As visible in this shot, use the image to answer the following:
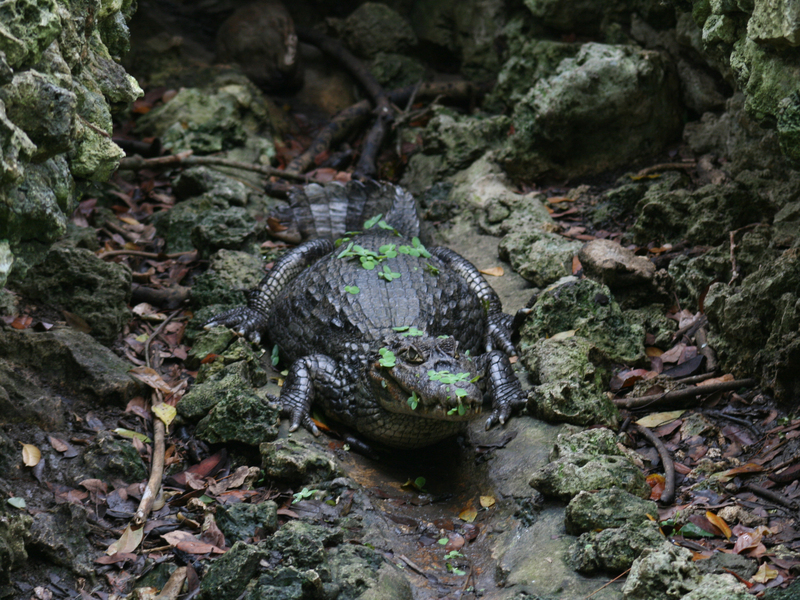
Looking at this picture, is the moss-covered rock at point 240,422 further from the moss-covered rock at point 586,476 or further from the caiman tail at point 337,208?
the caiman tail at point 337,208

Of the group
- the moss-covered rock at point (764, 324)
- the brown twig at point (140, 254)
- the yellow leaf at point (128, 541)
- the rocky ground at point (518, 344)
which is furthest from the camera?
the brown twig at point (140, 254)

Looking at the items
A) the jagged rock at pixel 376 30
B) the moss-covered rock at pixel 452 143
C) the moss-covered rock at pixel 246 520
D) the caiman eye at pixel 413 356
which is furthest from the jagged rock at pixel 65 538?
the jagged rock at pixel 376 30

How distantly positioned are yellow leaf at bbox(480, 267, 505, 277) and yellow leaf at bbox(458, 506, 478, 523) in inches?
102

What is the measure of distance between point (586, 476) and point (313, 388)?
1.95 metres

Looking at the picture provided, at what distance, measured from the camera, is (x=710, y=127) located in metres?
6.58

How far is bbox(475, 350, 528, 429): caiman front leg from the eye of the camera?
4.55 metres

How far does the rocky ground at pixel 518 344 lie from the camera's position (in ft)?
10.3

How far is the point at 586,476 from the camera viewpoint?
11.6ft

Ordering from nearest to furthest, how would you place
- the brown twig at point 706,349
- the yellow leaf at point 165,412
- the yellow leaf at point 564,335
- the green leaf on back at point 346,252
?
1. the yellow leaf at point 165,412
2. the brown twig at point 706,349
3. the yellow leaf at point 564,335
4. the green leaf on back at point 346,252

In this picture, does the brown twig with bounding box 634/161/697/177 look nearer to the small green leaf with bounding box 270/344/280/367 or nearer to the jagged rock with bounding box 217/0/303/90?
the small green leaf with bounding box 270/344/280/367

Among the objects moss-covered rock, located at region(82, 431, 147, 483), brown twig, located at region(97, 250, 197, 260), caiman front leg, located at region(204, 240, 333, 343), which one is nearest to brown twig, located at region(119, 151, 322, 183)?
brown twig, located at region(97, 250, 197, 260)

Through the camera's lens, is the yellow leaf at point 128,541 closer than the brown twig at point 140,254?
Yes

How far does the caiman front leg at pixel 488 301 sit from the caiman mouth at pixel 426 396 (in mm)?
1226

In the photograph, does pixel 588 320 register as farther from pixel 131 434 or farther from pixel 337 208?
pixel 131 434
